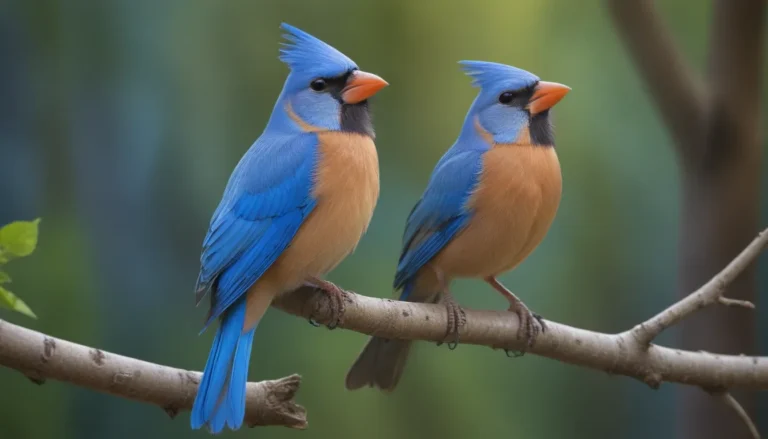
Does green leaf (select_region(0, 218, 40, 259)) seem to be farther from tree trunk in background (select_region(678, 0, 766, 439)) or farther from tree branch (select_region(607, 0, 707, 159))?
tree trunk in background (select_region(678, 0, 766, 439))

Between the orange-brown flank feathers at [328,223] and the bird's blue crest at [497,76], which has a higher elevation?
the bird's blue crest at [497,76]

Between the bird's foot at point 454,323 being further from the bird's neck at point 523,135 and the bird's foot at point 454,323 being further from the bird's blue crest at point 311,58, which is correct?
the bird's blue crest at point 311,58

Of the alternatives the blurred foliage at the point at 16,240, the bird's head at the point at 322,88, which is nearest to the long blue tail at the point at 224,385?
the blurred foliage at the point at 16,240

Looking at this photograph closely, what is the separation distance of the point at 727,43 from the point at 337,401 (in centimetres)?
167

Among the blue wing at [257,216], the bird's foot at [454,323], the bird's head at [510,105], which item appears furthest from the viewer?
the bird's head at [510,105]

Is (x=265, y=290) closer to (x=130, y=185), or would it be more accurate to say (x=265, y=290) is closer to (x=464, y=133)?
(x=464, y=133)

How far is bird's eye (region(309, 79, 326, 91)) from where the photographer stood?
191cm

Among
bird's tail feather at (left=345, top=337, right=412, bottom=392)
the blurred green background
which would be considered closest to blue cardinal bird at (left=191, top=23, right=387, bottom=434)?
bird's tail feather at (left=345, top=337, right=412, bottom=392)

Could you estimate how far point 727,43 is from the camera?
2.78m

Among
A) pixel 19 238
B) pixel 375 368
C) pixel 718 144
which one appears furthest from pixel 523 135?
pixel 19 238

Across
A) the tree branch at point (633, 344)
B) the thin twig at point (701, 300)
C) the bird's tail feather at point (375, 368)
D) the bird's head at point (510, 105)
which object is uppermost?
the bird's head at point (510, 105)

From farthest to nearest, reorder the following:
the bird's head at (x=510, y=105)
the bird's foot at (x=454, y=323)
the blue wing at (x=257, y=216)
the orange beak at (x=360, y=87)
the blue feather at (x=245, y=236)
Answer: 1. the bird's head at (x=510, y=105)
2. the bird's foot at (x=454, y=323)
3. the orange beak at (x=360, y=87)
4. the blue wing at (x=257, y=216)
5. the blue feather at (x=245, y=236)

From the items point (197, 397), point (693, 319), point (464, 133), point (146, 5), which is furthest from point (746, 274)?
point (146, 5)

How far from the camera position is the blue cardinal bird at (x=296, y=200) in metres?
1.75
